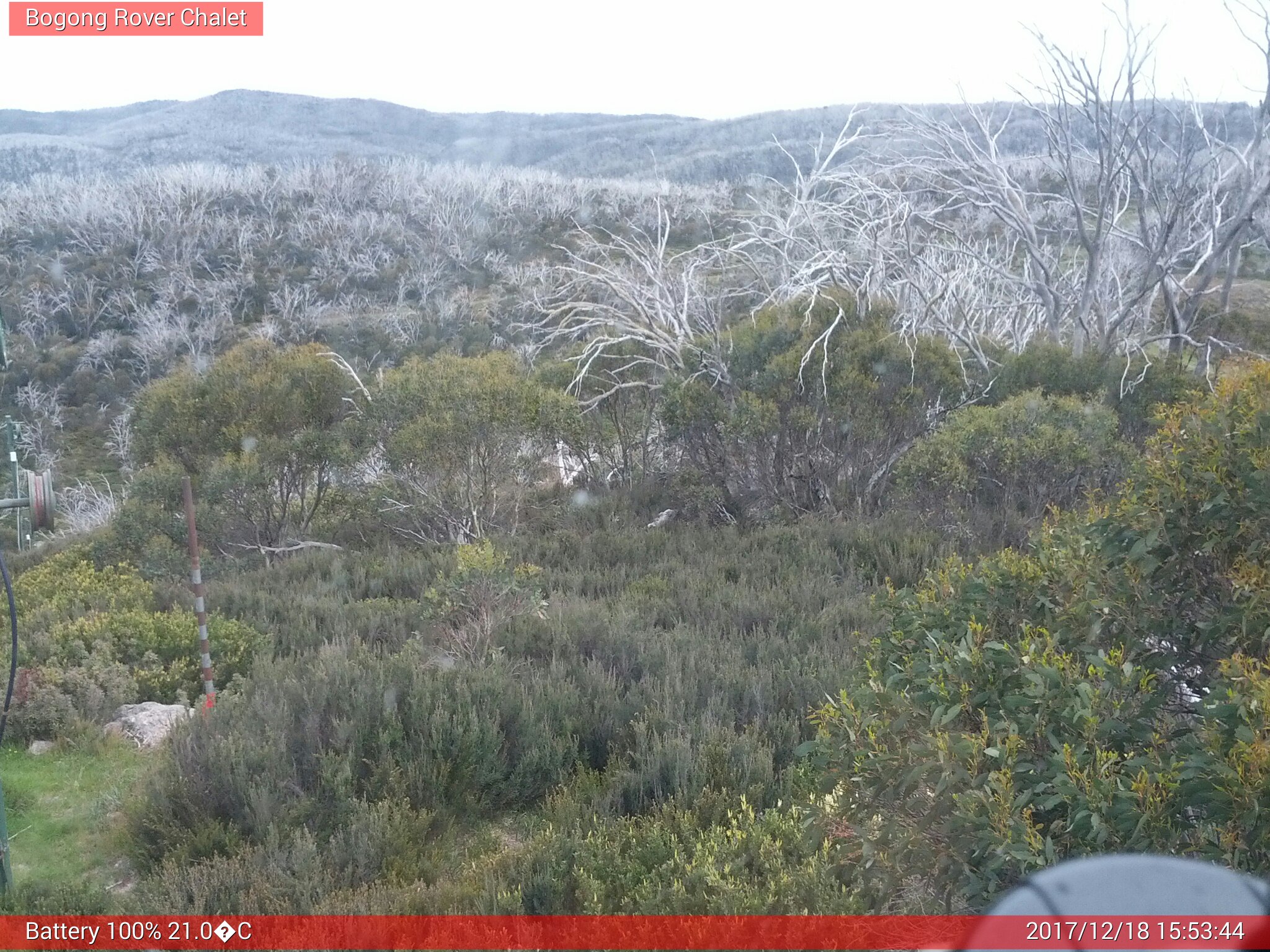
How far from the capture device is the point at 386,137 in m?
65.6

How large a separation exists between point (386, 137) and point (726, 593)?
65679mm

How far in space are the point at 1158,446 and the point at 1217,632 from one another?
22.6 inches

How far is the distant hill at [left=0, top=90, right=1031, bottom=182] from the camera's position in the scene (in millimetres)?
48438

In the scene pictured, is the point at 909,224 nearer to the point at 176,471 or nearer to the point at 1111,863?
the point at 176,471

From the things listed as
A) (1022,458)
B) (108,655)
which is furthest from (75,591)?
(1022,458)

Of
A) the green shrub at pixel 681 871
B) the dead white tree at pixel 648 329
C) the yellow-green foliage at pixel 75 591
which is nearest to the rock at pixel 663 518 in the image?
the dead white tree at pixel 648 329

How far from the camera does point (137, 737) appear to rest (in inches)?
217

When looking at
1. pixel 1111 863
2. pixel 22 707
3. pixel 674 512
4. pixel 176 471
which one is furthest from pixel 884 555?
pixel 176 471

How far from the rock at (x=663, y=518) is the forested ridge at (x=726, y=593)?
0.54 feet

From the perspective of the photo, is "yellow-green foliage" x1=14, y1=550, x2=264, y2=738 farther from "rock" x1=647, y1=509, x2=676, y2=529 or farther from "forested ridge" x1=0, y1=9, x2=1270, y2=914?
"rock" x1=647, y1=509, x2=676, y2=529

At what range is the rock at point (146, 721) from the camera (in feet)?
18.1

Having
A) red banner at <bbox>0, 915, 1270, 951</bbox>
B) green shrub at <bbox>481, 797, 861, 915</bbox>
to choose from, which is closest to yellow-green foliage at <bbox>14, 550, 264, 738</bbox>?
red banner at <bbox>0, 915, 1270, 951</bbox>

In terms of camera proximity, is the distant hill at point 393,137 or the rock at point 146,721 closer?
the rock at point 146,721

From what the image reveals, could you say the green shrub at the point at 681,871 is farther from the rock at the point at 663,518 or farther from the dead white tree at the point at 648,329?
the dead white tree at the point at 648,329
